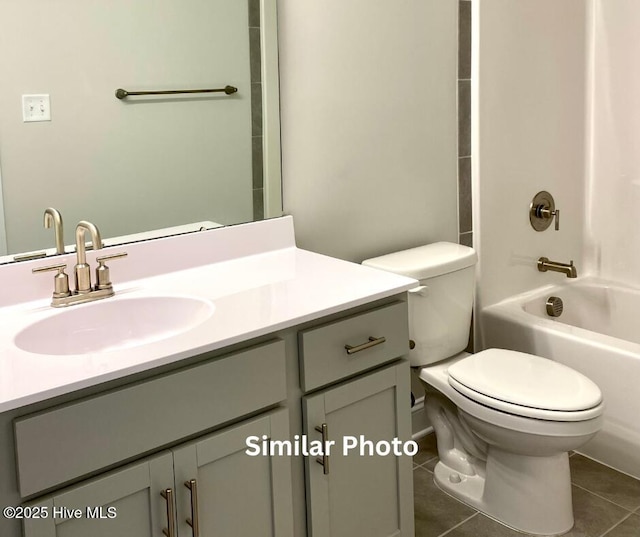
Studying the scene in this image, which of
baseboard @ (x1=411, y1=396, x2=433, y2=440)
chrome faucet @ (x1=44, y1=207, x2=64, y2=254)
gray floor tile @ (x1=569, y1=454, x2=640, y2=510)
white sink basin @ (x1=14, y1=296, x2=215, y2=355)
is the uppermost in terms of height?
chrome faucet @ (x1=44, y1=207, x2=64, y2=254)

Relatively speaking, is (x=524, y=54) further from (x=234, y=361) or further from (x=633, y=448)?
(x=234, y=361)

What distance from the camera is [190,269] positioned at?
2.00m

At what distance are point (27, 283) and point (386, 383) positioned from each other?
877 millimetres

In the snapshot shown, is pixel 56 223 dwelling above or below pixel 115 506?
above

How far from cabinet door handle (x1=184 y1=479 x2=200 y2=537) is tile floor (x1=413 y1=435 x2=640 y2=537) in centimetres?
96

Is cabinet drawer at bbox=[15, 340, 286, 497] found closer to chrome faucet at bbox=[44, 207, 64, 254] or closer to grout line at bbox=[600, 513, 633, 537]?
chrome faucet at bbox=[44, 207, 64, 254]

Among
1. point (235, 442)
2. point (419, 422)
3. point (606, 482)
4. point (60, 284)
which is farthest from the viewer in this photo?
point (419, 422)

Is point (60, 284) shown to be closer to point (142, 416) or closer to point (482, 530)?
point (142, 416)

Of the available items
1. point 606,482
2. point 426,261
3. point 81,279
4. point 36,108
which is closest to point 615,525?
point 606,482

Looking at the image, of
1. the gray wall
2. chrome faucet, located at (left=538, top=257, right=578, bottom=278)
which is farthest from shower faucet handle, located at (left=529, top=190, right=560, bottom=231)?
the gray wall

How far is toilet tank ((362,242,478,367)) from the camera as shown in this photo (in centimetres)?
228

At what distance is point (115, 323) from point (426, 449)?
1.39 meters

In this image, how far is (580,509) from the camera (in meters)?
2.33

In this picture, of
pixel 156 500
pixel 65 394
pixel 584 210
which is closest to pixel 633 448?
pixel 584 210
